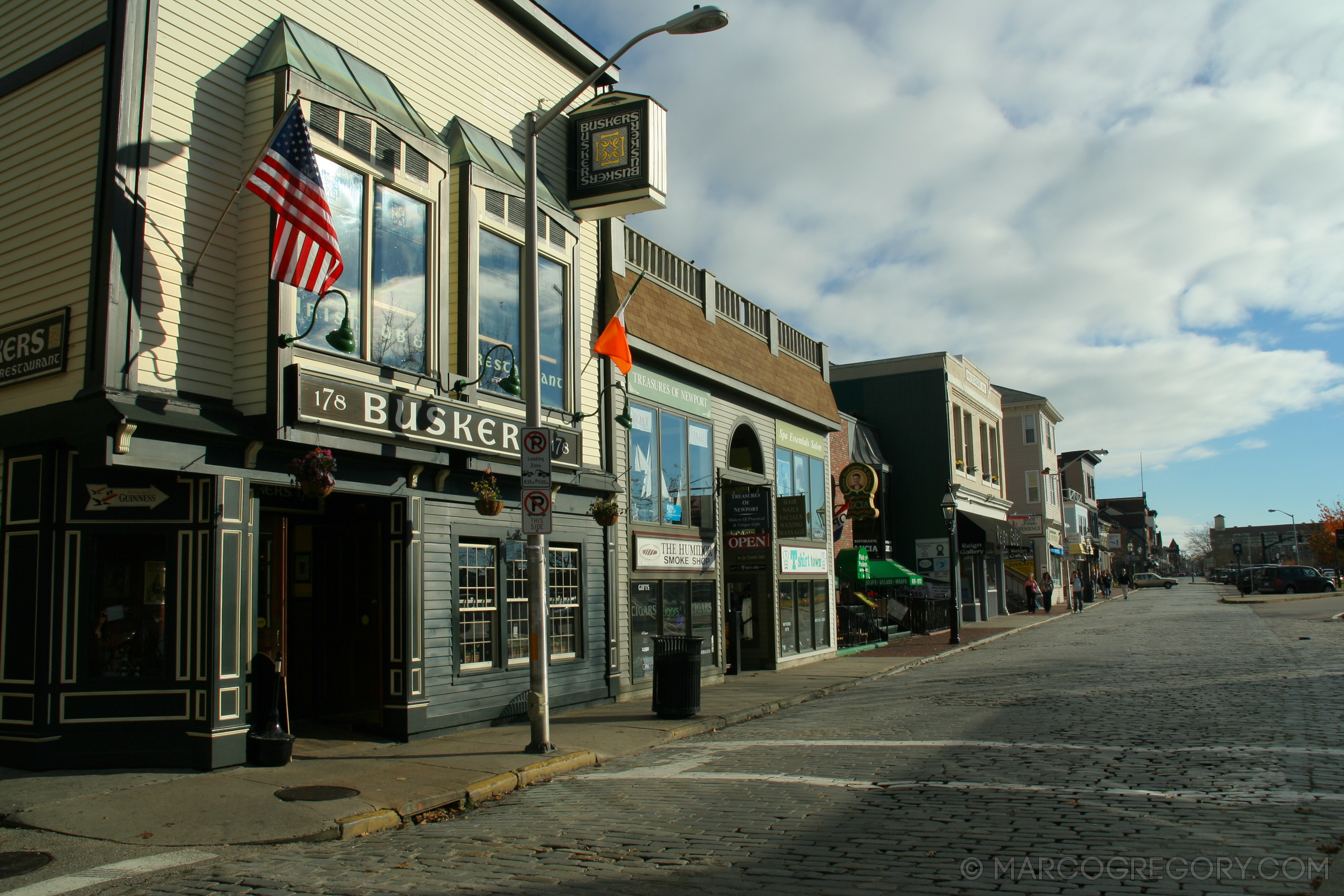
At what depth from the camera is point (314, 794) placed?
8719 mm

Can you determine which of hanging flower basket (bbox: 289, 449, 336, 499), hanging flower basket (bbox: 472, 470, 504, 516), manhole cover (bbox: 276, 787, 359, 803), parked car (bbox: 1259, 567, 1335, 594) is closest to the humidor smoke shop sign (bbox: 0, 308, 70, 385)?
hanging flower basket (bbox: 289, 449, 336, 499)

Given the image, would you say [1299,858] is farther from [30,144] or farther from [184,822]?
[30,144]

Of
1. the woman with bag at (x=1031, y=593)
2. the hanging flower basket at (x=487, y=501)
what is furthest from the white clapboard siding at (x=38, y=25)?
the woman with bag at (x=1031, y=593)

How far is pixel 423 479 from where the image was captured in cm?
1234

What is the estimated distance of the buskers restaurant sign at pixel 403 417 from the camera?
34.2 feet

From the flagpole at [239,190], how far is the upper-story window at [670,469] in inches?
307

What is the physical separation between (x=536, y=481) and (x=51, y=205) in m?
5.86

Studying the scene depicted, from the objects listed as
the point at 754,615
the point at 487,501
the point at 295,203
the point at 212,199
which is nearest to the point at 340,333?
the point at 295,203

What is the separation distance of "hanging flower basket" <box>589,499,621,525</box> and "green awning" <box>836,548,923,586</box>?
15.1m

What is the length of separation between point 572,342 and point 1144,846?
1065 cm

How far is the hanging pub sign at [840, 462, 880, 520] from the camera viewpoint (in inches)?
1083

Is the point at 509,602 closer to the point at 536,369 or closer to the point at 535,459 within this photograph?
the point at 535,459

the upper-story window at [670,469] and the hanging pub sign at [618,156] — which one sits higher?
the hanging pub sign at [618,156]

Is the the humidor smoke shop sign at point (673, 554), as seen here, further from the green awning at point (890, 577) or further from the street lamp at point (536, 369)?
the green awning at point (890, 577)
